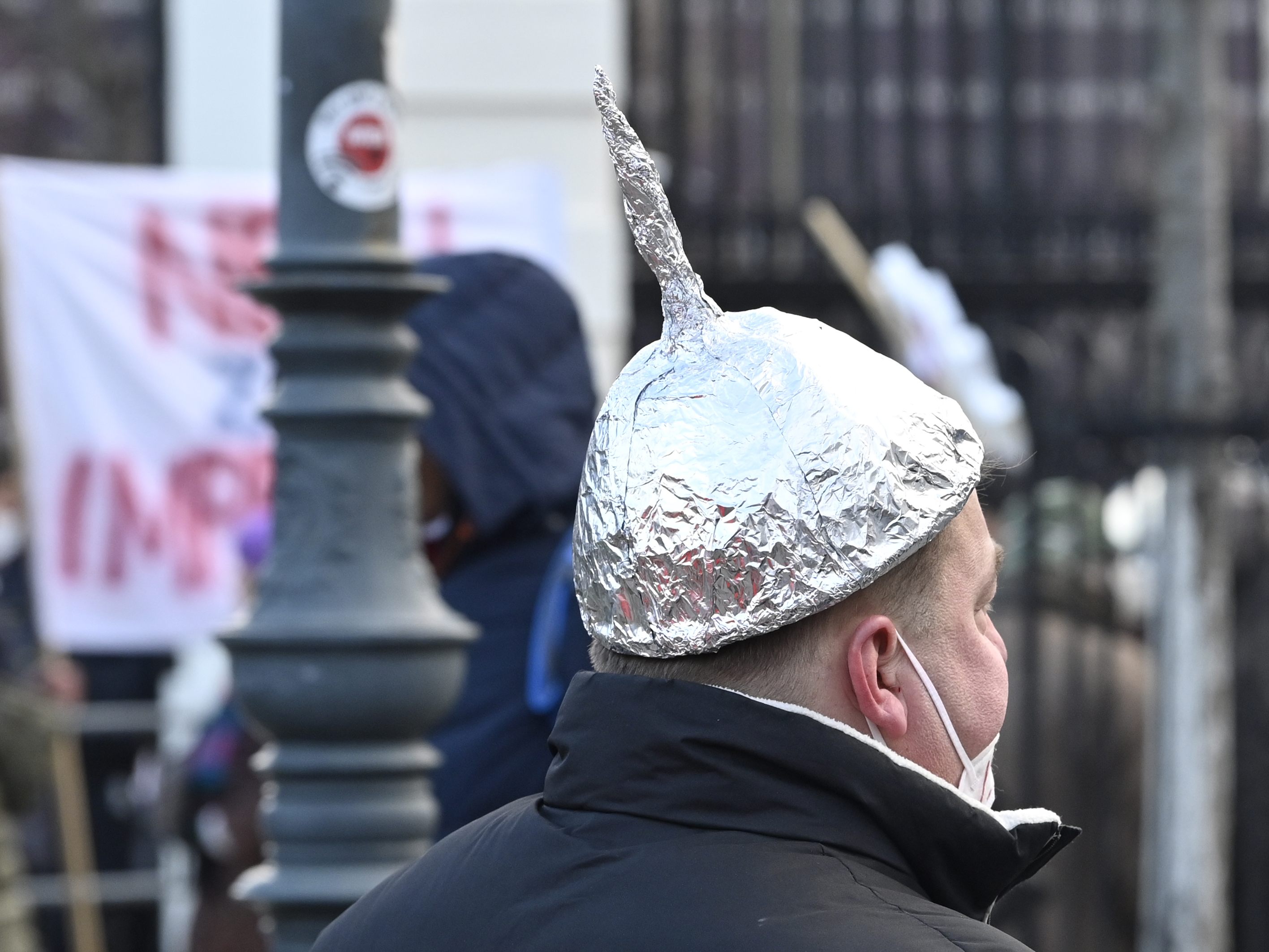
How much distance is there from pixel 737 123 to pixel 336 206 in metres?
4.56

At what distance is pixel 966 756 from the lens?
1656 mm

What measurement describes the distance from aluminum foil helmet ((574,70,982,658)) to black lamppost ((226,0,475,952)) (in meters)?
1.16

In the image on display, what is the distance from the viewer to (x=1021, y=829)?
1633mm

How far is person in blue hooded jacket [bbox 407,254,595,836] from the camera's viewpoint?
3.08 m

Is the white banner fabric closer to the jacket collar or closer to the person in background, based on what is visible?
the person in background

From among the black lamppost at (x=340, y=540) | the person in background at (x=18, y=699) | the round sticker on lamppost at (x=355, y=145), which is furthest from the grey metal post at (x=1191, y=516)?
the round sticker on lamppost at (x=355, y=145)

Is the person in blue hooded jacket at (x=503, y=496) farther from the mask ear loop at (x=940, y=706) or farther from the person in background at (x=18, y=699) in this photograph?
the person in background at (x=18, y=699)

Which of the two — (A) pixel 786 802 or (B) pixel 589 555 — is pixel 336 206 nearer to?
(B) pixel 589 555

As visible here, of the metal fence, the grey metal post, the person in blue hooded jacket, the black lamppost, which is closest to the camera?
the black lamppost

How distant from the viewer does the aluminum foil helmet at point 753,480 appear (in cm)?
155

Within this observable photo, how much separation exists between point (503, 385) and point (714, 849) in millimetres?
2045

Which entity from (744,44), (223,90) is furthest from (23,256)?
(744,44)

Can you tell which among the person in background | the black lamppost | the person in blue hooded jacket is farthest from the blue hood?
the person in background

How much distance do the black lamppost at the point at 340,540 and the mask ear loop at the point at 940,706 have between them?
125 cm
